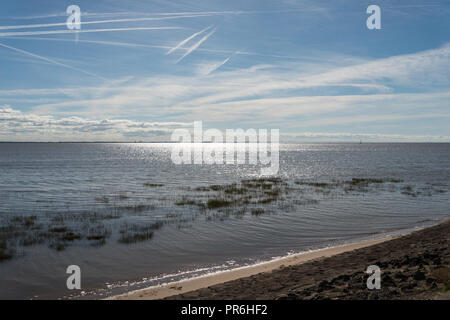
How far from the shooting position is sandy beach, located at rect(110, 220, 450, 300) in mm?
8914

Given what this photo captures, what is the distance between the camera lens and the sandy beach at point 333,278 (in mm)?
8914

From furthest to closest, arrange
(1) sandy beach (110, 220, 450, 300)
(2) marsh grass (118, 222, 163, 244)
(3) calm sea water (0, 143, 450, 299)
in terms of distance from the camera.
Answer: (2) marsh grass (118, 222, 163, 244)
(3) calm sea water (0, 143, 450, 299)
(1) sandy beach (110, 220, 450, 300)

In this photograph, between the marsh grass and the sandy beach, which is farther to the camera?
the marsh grass

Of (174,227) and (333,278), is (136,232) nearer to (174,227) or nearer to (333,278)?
(174,227)

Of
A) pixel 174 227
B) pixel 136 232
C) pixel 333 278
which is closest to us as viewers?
pixel 333 278

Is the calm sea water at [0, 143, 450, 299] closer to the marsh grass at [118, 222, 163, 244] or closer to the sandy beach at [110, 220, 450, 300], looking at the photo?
the marsh grass at [118, 222, 163, 244]

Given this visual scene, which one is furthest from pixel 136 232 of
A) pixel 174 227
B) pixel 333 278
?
pixel 333 278

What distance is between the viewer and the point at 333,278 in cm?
1057

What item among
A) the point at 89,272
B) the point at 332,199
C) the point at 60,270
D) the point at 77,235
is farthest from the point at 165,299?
the point at 332,199

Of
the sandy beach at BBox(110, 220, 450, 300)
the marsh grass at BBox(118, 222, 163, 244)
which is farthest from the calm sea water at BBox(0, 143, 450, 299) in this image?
the sandy beach at BBox(110, 220, 450, 300)

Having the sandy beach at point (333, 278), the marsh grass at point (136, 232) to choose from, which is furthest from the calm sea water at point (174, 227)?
the sandy beach at point (333, 278)

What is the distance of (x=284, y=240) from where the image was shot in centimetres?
1944
